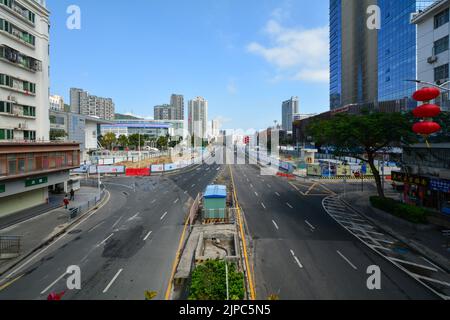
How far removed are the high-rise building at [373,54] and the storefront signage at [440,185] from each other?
47.7 m

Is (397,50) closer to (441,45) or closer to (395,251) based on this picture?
(441,45)

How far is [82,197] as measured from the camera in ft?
112

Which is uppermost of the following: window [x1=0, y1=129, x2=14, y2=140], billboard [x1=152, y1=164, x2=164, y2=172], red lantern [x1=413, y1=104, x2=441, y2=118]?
window [x1=0, y1=129, x2=14, y2=140]

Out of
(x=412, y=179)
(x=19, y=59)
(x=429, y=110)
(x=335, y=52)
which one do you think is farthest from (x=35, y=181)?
(x=335, y=52)

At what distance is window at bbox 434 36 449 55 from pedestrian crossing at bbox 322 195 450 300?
2163cm

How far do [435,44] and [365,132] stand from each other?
17512 millimetres

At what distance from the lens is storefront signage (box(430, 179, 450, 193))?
22.3 m

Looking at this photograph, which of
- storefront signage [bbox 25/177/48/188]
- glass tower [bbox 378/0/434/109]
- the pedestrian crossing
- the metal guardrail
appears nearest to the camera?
the pedestrian crossing

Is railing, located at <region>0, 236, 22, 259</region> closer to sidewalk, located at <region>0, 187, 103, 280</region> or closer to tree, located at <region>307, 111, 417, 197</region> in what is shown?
sidewalk, located at <region>0, 187, 103, 280</region>

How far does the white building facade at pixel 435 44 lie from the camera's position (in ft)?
94.3

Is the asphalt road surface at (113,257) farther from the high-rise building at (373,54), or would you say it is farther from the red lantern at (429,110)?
the high-rise building at (373,54)

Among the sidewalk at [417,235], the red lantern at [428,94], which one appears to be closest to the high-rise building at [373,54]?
the sidewalk at [417,235]

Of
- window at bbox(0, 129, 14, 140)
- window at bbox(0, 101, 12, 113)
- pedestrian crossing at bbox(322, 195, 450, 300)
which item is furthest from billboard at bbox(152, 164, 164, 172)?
pedestrian crossing at bbox(322, 195, 450, 300)
